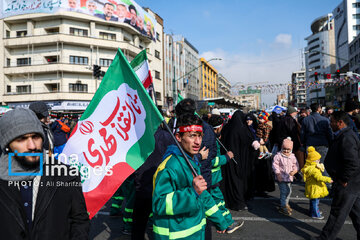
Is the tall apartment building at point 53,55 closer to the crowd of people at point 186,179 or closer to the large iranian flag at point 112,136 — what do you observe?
the crowd of people at point 186,179

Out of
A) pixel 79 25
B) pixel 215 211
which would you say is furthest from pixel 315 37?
pixel 215 211

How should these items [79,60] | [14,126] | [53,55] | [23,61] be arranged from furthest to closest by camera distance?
1. [23,61]
2. [79,60]
3. [53,55]
4. [14,126]

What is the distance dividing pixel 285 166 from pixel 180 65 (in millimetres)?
54413

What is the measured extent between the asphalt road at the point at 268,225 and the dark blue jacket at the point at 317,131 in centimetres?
181

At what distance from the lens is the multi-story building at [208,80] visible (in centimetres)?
7794

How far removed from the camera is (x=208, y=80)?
8612 centimetres

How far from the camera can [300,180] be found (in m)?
7.74

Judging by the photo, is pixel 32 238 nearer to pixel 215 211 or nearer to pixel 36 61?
pixel 215 211

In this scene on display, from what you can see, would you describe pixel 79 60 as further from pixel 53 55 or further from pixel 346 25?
pixel 346 25

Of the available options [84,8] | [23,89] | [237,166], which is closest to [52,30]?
[84,8]

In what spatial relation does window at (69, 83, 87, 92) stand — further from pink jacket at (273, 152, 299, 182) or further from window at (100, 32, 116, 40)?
pink jacket at (273, 152, 299, 182)

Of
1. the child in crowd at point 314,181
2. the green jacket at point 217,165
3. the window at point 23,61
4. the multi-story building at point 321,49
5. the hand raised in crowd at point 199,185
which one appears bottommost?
the child in crowd at point 314,181

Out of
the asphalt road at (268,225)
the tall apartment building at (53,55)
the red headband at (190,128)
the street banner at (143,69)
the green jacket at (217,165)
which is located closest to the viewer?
the red headband at (190,128)

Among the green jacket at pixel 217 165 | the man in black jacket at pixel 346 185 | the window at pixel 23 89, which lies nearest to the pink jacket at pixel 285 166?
the man in black jacket at pixel 346 185
